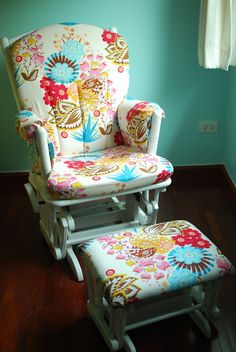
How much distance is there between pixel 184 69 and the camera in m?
2.52

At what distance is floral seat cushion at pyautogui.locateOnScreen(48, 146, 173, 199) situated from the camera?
5.67 feet

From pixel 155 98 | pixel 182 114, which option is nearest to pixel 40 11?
pixel 155 98

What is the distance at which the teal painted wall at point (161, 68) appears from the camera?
91.9 inches

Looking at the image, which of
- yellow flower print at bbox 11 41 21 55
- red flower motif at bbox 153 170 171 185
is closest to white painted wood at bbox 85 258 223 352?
red flower motif at bbox 153 170 171 185

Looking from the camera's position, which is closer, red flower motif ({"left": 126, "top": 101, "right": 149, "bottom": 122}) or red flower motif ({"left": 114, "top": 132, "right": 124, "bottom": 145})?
red flower motif ({"left": 126, "top": 101, "right": 149, "bottom": 122})

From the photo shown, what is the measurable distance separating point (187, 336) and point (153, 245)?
1.23 feet

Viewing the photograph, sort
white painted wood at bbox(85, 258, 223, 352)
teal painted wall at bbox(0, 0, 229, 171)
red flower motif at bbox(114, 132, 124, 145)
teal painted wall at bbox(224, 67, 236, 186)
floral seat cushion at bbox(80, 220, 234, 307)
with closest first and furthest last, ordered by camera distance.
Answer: floral seat cushion at bbox(80, 220, 234, 307) → white painted wood at bbox(85, 258, 223, 352) → red flower motif at bbox(114, 132, 124, 145) → teal painted wall at bbox(0, 0, 229, 171) → teal painted wall at bbox(224, 67, 236, 186)

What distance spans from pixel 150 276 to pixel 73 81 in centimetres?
113

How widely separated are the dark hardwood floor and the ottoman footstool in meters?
0.07

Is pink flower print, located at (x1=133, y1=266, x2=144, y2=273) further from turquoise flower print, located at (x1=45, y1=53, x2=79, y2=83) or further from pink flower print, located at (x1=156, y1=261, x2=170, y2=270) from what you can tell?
turquoise flower print, located at (x1=45, y1=53, x2=79, y2=83)

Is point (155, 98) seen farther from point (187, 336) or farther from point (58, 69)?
point (187, 336)

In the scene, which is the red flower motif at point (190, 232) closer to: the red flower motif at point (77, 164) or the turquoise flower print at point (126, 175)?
the turquoise flower print at point (126, 175)

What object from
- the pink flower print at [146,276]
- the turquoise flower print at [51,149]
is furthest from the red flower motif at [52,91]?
the pink flower print at [146,276]

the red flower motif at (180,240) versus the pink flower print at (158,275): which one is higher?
the red flower motif at (180,240)
